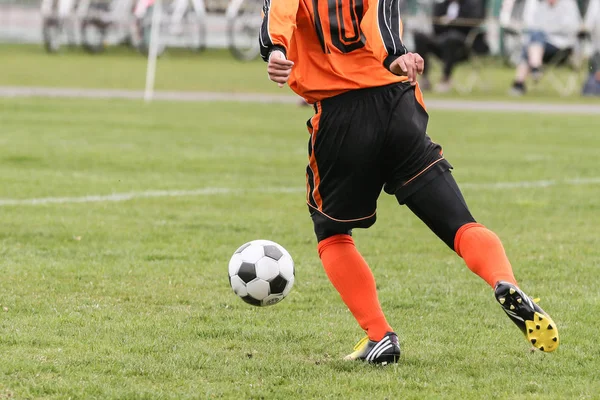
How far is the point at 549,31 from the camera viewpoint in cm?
2098

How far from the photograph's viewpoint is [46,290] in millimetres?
5930

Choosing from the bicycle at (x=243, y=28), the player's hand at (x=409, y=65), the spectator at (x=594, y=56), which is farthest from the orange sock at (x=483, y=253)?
the bicycle at (x=243, y=28)

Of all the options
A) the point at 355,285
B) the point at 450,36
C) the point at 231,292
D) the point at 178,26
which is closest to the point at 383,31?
the point at 355,285

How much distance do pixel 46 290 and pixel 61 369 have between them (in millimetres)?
1531

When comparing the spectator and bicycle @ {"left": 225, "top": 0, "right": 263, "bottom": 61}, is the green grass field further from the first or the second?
bicycle @ {"left": 225, "top": 0, "right": 263, "bottom": 61}

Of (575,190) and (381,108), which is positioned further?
(575,190)

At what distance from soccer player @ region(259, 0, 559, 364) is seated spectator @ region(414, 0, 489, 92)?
663 inches

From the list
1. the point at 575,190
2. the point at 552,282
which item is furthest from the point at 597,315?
the point at 575,190

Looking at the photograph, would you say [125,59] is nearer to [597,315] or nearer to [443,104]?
[443,104]

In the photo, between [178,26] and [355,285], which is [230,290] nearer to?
[355,285]

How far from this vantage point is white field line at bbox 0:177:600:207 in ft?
29.2

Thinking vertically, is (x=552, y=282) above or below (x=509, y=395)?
below

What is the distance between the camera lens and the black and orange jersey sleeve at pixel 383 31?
14.7 ft

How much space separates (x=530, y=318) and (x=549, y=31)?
17546 mm
